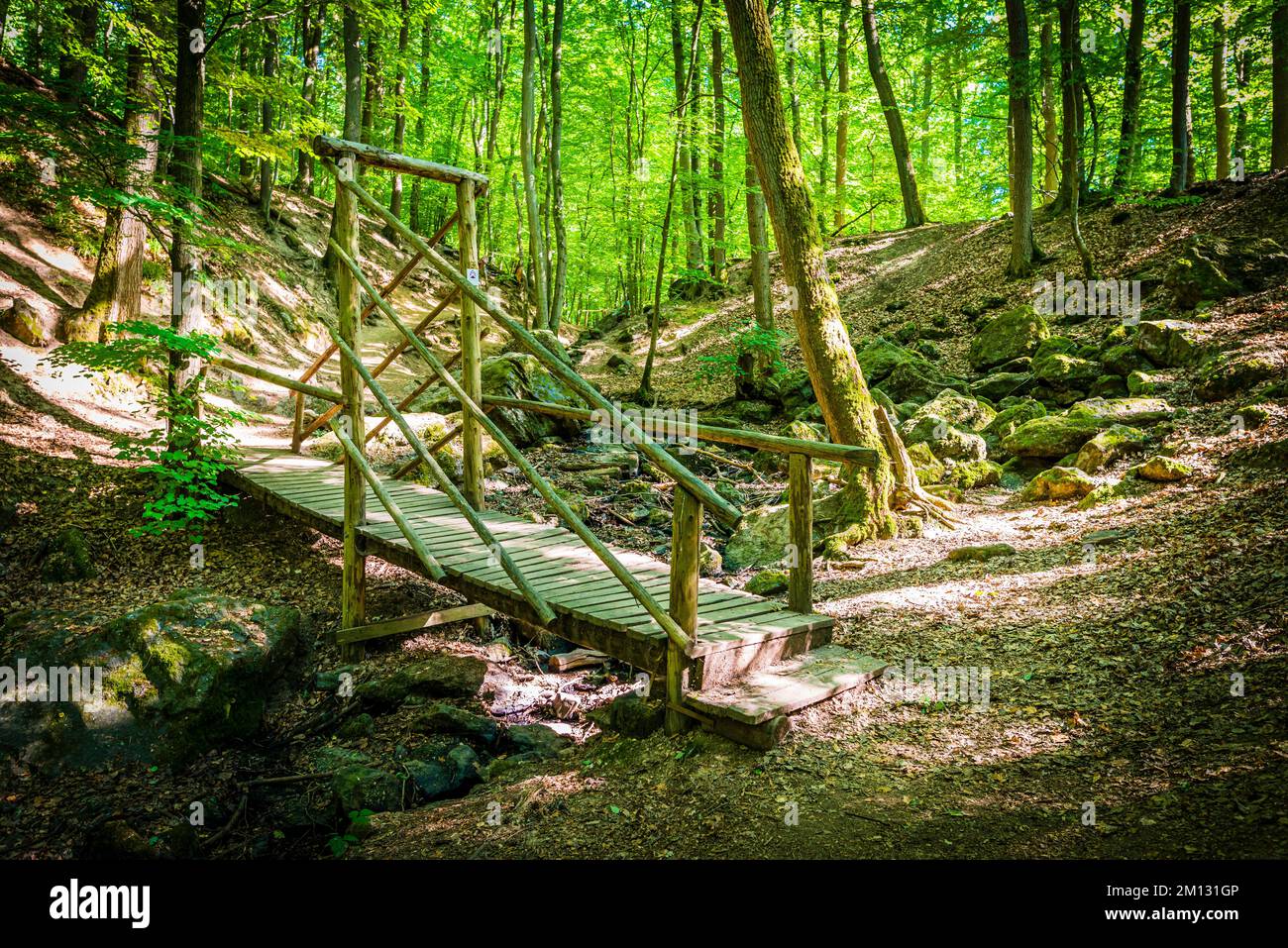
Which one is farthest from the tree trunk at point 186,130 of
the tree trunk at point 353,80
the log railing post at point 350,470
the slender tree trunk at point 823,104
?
the slender tree trunk at point 823,104

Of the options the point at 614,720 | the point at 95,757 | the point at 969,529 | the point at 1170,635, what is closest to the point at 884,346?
the point at 969,529

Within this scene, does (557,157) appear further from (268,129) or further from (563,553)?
(563,553)

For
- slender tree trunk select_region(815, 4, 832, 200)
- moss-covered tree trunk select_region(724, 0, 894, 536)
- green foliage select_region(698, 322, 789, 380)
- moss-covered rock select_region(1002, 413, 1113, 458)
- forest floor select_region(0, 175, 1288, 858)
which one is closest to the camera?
forest floor select_region(0, 175, 1288, 858)

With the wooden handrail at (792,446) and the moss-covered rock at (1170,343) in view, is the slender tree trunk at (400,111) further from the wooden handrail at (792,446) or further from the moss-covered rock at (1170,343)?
the moss-covered rock at (1170,343)

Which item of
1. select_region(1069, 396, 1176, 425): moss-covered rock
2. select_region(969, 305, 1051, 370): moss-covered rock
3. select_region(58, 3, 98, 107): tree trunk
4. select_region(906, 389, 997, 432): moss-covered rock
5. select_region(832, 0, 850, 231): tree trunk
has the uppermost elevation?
select_region(832, 0, 850, 231): tree trunk

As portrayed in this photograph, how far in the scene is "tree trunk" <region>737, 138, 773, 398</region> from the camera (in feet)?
47.4

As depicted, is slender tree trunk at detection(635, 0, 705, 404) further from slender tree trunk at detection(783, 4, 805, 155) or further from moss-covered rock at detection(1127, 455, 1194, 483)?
moss-covered rock at detection(1127, 455, 1194, 483)

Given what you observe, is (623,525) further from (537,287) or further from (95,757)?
→ (537,287)

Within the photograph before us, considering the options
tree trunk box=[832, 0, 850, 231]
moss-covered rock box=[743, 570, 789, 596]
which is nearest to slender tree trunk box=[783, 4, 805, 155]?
tree trunk box=[832, 0, 850, 231]

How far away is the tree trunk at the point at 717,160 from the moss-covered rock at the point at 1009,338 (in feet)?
21.4

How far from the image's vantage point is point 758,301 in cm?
1513

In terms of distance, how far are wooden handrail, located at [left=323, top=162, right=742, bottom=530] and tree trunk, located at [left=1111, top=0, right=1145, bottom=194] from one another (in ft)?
48.7

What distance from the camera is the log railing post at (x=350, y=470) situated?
6.10 m
